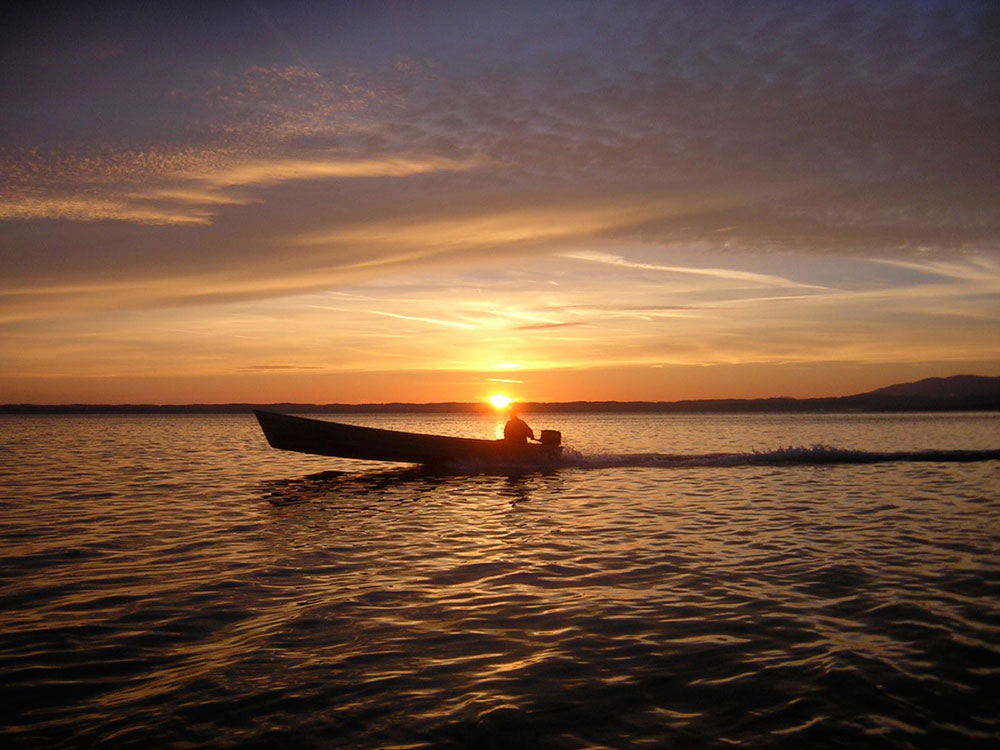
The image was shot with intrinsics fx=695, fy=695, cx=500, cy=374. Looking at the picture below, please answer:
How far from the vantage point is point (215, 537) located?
15.9 meters

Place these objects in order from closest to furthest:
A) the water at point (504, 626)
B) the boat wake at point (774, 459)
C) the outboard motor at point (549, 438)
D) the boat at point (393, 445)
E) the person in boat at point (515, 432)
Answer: the water at point (504, 626) < the boat at point (393, 445) < the person in boat at point (515, 432) < the outboard motor at point (549, 438) < the boat wake at point (774, 459)

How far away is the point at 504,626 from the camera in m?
9.17

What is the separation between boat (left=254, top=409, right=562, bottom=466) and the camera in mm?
30078

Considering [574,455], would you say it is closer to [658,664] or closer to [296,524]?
[296,524]

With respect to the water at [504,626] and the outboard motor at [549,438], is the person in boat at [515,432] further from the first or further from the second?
the water at [504,626]

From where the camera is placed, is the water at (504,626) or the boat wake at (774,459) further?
the boat wake at (774,459)

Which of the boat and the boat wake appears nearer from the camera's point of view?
the boat

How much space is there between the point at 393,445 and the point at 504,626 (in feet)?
73.1

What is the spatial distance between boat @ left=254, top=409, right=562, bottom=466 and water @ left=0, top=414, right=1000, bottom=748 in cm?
995

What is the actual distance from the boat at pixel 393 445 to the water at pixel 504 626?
995 cm

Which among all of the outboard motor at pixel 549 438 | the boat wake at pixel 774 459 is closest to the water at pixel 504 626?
the outboard motor at pixel 549 438

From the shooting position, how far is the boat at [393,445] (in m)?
30.1

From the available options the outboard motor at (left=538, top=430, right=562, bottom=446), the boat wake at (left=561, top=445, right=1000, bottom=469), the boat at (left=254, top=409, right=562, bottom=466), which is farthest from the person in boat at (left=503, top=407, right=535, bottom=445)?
the boat wake at (left=561, top=445, right=1000, bottom=469)

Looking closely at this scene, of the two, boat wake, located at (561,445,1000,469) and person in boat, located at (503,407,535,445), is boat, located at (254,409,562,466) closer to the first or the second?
person in boat, located at (503,407,535,445)
